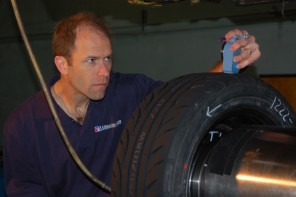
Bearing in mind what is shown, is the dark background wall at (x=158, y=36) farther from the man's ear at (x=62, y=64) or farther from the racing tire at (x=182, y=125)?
the racing tire at (x=182, y=125)

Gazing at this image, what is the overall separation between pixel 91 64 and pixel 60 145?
35cm

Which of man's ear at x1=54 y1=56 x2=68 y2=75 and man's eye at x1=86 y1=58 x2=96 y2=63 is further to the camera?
man's ear at x1=54 y1=56 x2=68 y2=75

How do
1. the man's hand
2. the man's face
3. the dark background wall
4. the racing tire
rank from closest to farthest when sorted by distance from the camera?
the racing tire, the man's hand, the man's face, the dark background wall

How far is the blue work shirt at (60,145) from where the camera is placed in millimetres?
1750

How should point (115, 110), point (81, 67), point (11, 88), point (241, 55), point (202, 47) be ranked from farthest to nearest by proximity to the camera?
point (11, 88) → point (202, 47) → point (115, 110) → point (81, 67) → point (241, 55)

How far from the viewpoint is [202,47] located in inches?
196

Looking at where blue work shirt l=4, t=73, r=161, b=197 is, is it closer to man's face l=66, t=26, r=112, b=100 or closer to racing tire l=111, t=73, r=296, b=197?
man's face l=66, t=26, r=112, b=100

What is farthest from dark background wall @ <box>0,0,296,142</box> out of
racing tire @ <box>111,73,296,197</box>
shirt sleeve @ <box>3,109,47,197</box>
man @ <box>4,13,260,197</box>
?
racing tire @ <box>111,73,296,197</box>

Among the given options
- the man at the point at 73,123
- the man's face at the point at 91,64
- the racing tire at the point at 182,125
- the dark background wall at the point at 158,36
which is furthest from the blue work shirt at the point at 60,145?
the dark background wall at the point at 158,36

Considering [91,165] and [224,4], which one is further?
[224,4]

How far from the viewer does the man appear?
1705mm

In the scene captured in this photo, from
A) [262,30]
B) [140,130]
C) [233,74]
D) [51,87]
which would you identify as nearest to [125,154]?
[140,130]

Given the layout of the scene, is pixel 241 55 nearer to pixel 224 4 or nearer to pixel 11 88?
pixel 224 4

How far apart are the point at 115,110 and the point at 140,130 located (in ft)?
2.32
